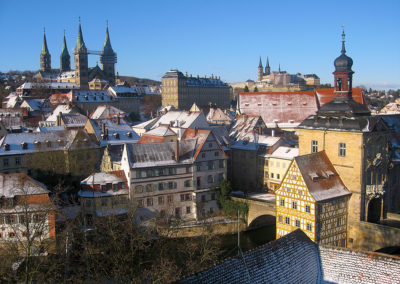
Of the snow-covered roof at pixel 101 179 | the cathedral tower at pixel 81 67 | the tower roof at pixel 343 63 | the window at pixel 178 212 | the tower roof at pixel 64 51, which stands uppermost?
the tower roof at pixel 64 51

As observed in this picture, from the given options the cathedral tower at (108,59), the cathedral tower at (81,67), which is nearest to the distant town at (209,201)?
the cathedral tower at (81,67)

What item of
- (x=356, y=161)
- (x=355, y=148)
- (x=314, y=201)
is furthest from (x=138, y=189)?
(x=355, y=148)

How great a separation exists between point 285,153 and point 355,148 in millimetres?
15043

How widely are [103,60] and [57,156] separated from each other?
437 ft

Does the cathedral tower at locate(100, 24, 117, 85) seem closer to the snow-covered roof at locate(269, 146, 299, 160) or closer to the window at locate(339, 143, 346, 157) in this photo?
the snow-covered roof at locate(269, 146, 299, 160)

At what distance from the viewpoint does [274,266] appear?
58.1ft

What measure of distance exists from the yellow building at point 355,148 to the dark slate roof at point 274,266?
14.0 metres

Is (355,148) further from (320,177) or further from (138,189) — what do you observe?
(138,189)

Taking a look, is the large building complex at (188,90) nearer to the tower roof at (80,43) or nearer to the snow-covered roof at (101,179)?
the tower roof at (80,43)

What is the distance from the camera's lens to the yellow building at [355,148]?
32.8 metres

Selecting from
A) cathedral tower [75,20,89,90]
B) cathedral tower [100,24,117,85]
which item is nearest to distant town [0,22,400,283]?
cathedral tower [75,20,89,90]

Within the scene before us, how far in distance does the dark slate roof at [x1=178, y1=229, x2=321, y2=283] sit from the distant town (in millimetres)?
55

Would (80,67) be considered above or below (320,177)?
above

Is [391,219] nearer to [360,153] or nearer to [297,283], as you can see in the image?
[360,153]
